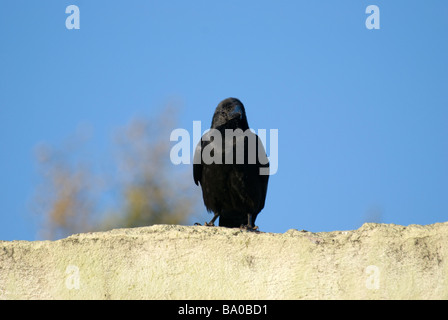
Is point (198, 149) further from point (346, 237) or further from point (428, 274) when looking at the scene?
point (428, 274)

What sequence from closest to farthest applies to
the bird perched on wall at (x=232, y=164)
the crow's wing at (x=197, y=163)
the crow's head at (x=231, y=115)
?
the bird perched on wall at (x=232, y=164) < the crow's head at (x=231, y=115) < the crow's wing at (x=197, y=163)

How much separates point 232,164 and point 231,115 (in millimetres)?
508

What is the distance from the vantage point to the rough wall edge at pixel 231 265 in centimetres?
555

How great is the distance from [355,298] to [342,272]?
211 millimetres

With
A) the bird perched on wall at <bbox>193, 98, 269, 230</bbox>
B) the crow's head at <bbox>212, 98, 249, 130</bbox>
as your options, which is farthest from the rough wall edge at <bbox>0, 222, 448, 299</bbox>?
the crow's head at <bbox>212, 98, 249, 130</bbox>

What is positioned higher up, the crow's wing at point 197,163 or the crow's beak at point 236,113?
the crow's beak at point 236,113

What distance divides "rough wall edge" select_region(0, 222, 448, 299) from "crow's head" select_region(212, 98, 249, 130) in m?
2.32

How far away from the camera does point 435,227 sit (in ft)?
18.9

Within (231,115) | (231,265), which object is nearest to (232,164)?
(231,115)

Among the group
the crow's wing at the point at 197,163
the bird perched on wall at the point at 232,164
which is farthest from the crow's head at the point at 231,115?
the crow's wing at the point at 197,163

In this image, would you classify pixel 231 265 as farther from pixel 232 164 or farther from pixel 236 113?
pixel 236 113

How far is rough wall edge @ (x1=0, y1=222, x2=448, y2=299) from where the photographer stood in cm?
555

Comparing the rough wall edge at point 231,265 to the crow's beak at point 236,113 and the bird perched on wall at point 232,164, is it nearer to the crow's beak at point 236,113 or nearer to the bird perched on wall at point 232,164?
the bird perched on wall at point 232,164
